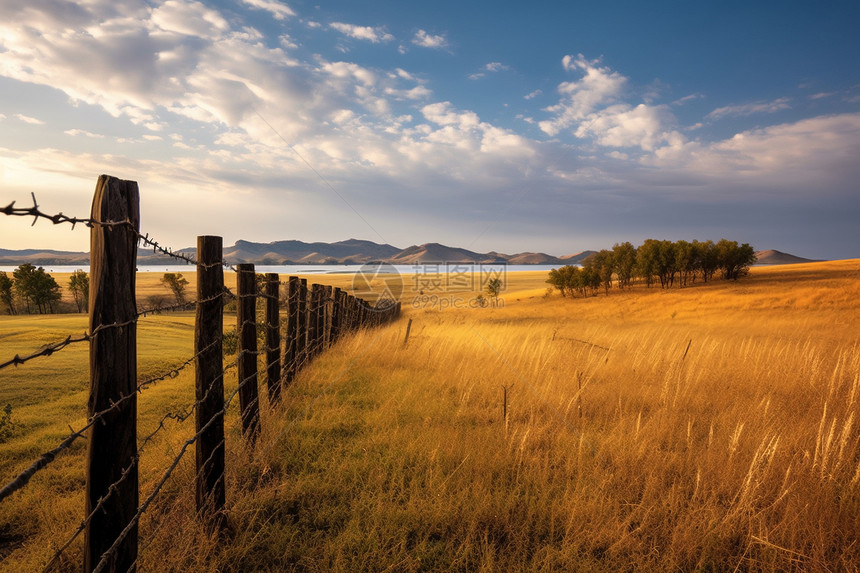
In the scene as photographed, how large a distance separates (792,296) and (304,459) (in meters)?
40.5

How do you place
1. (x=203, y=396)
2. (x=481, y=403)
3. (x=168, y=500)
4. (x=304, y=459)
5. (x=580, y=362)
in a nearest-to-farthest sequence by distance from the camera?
(x=203, y=396) → (x=168, y=500) → (x=304, y=459) → (x=481, y=403) → (x=580, y=362)

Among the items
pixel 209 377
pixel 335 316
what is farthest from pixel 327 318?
pixel 209 377

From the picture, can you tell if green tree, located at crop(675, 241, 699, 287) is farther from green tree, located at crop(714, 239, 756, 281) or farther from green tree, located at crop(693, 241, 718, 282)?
green tree, located at crop(714, 239, 756, 281)

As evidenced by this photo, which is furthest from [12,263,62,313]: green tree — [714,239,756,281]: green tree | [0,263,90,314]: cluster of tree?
[714,239,756,281]: green tree

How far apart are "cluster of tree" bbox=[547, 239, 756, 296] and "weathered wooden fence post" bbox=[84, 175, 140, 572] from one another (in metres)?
53.0

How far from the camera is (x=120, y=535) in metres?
2.03

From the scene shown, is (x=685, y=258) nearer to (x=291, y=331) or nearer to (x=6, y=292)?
(x=291, y=331)

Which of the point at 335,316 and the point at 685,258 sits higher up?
the point at 685,258

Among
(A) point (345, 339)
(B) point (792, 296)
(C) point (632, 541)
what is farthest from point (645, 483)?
(B) point (792, 296)

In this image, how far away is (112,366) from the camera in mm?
1899

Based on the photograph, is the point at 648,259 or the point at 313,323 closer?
the point at 313,323

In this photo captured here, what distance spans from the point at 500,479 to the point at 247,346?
2.73 m

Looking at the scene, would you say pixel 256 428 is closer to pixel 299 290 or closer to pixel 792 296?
pixel 299 290

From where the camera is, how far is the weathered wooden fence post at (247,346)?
3.88 metres
